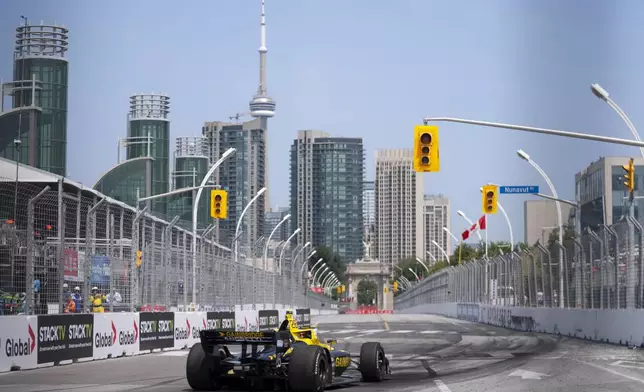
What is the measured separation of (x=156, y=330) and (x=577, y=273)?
44.4 ft

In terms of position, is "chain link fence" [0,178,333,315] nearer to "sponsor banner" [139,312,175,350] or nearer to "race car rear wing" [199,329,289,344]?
"sponsor banner" [139,312,175,350]

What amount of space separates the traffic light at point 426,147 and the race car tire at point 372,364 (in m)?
10.9

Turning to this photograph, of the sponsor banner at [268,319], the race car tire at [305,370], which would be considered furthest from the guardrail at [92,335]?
the sponsor banner at [268,319]

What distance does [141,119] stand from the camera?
276ft

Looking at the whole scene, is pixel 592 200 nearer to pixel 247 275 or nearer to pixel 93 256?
pixel 247 275

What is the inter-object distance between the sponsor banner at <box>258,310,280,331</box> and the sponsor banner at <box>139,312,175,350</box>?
33.0 ft

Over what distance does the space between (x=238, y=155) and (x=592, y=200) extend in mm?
107501

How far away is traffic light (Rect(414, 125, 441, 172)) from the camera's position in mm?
26422

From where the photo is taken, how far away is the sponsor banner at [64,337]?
19688mm

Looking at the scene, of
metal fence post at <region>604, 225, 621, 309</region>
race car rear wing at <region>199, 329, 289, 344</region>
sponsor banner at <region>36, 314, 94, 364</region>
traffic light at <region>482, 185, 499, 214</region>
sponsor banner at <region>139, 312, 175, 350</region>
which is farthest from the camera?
traffic light at <region>482, 185, 499, 214</region>

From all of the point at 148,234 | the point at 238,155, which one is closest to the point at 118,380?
the point at 148,234

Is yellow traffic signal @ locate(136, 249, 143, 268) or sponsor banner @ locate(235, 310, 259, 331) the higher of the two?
yellow traffic signal @ locate(136, 249, 143, 268)

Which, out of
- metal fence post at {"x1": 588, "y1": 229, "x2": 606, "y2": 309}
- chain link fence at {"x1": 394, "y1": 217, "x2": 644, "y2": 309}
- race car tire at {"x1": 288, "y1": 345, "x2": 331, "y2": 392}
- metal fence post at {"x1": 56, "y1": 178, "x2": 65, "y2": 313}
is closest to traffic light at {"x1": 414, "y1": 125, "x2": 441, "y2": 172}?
chain link fence at {"x1": 394, "y1": 217, "x2": 644, "y2": 309}

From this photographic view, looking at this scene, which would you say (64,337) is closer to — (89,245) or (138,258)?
(89,245)
